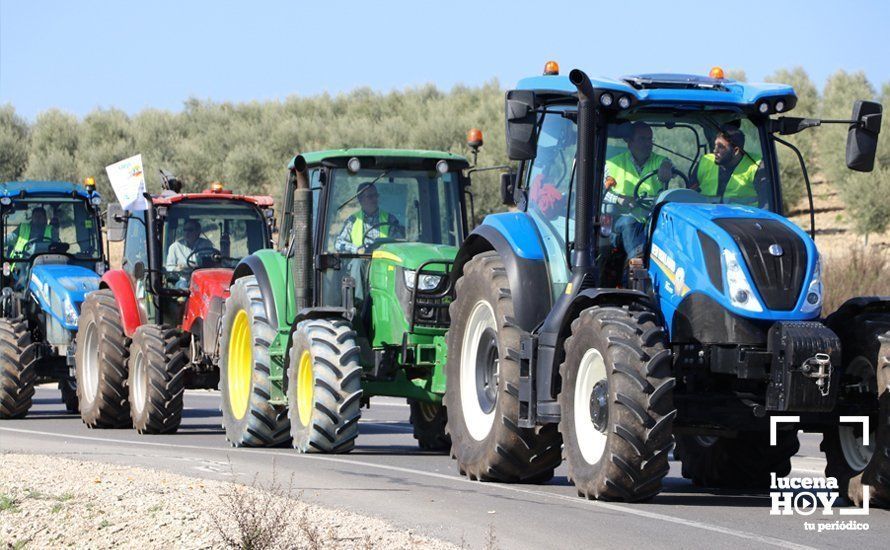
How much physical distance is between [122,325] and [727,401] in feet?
33.4

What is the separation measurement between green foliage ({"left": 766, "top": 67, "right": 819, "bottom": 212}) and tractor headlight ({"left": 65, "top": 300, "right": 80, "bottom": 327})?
16340 mm

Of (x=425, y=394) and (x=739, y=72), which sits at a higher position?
(x=739, y=72)

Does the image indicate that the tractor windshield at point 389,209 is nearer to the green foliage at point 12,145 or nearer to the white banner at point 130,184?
the white banner at point 130,184

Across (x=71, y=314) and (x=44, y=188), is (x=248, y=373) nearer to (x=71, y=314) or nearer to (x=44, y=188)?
(x=71, y=314)

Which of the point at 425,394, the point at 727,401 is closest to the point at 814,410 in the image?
the point at 727,401

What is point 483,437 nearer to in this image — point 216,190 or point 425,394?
point 425,394

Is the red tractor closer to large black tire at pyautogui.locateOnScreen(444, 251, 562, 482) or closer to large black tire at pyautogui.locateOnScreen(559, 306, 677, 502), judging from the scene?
large black tire at pyautogui.locateOnScreen(444, 251, 562, 482)

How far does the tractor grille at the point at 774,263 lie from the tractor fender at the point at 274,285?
615 cm

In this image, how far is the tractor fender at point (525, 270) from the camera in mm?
11867

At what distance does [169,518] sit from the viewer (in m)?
9.67

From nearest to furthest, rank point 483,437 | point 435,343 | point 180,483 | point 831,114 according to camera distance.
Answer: point 180,483 < point 483,437 < point 435,343 < point 831,114

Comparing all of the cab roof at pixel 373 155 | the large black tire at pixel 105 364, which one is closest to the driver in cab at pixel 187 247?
the large black tire at pixel 105 364

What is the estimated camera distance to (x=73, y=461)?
13.4 metres

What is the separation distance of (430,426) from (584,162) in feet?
18.7
